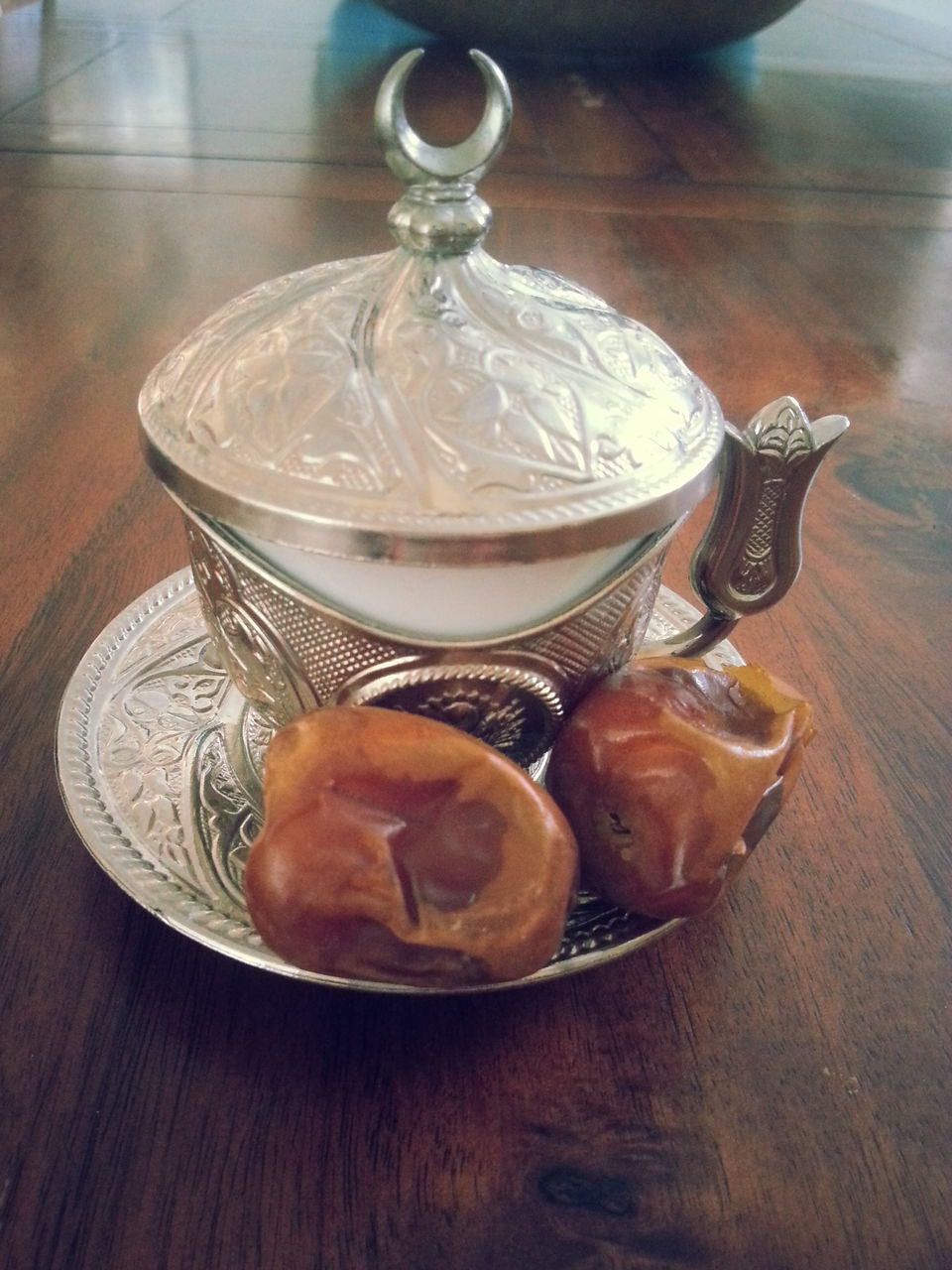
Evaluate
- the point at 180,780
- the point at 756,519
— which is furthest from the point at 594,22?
the point at 180,780

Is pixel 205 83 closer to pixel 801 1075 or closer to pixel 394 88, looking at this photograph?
pixel 394 88

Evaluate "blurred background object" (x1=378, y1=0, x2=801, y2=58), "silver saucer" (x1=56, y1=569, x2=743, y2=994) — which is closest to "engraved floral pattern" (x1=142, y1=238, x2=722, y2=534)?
"silver saucer" (x1=56, y1=569, x2=743, y2=994)

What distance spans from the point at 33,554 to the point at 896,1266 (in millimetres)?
513

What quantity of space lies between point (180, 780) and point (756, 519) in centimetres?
27

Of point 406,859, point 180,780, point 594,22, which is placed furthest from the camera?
point 594,22

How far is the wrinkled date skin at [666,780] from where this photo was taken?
356mm

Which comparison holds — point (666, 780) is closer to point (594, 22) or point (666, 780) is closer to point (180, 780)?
point (180, 780)

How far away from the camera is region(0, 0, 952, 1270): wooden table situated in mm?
307

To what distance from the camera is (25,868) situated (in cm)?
41

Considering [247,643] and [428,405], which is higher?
[428,405]

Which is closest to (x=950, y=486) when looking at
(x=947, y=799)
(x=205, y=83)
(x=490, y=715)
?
(x=947, y=799)

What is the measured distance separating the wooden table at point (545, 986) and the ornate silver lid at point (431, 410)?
6.2 inches

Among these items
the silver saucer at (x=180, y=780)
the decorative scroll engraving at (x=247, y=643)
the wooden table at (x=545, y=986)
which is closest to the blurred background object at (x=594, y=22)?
the wooden table at (x=545, y=986)

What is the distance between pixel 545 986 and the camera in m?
0.37
